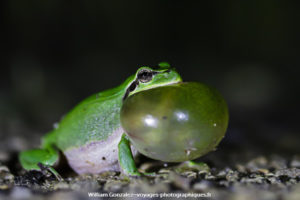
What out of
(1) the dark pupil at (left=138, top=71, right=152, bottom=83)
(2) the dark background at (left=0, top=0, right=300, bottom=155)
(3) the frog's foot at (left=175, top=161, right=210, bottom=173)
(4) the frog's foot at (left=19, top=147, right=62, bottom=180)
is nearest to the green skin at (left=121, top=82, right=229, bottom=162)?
(1) the dark pupil at (left=138, top=71, right=152, bottom=83)

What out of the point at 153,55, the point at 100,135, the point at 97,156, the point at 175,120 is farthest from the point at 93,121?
the point at 153,55

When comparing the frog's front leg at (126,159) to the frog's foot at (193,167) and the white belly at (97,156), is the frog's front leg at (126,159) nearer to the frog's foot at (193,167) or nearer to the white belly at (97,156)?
the white belly at (97,156)

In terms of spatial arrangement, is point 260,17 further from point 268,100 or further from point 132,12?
point 132,12

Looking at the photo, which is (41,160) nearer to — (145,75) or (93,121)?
(93,121)

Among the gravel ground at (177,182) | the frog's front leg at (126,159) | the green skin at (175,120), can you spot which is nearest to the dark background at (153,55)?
the gravel ground at (177,182)

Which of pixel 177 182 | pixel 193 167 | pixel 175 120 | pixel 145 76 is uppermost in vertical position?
pixel 145 76

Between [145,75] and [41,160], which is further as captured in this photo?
[41,160]

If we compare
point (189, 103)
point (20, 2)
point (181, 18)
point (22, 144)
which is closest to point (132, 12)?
point (181, 18)
